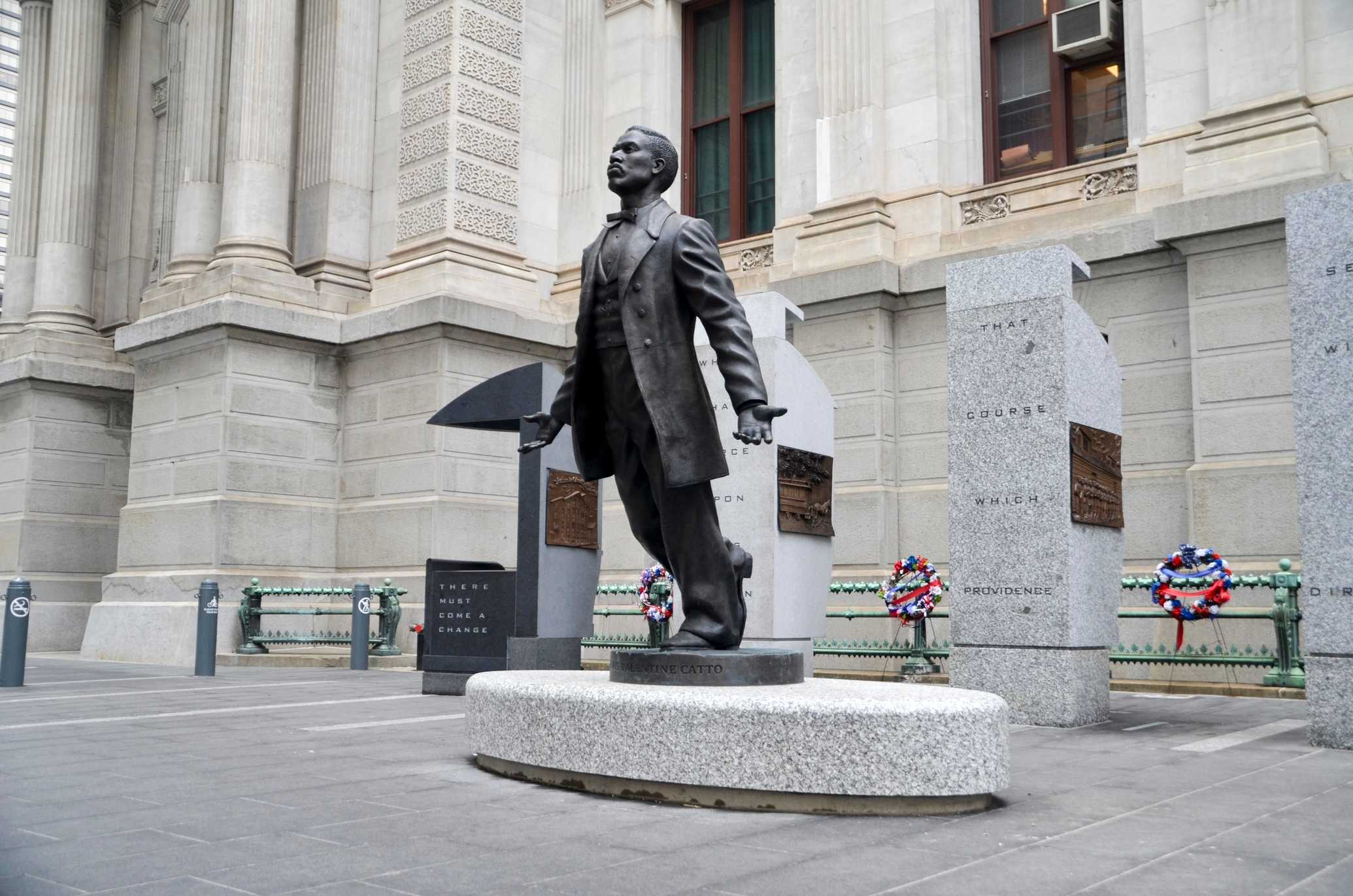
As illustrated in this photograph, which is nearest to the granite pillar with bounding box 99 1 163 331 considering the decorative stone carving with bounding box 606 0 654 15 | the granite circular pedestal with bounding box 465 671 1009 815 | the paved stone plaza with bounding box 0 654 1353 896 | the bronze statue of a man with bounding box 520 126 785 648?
the decorative stone carving with bounding box 606 0 654 15

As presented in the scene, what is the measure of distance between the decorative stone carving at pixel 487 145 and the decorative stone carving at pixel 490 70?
0.81 m

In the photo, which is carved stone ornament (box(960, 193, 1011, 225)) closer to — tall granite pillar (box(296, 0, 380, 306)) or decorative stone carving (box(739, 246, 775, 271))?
decorative stone carving (box(739, 246, 775, 271))

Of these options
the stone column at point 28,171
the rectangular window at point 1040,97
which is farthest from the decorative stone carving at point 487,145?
the stone column at point 28,171

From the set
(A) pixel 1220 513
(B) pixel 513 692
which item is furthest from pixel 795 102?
(B) pixel 513 692

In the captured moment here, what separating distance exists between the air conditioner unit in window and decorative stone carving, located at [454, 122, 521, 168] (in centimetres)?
843

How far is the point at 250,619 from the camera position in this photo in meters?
16.6

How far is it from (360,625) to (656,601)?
4.07 metres

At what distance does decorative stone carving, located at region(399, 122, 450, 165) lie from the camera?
730 inches

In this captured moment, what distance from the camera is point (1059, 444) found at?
28.9 ft

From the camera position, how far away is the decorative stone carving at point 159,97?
2497 cm

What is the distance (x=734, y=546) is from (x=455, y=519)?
1124 centimetres

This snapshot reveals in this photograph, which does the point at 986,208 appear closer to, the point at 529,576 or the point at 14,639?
the point at 529,576

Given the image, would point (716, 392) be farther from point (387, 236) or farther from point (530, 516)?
point (387, 236)

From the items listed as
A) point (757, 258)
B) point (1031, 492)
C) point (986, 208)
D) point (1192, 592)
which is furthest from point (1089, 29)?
point (1031, 492)
